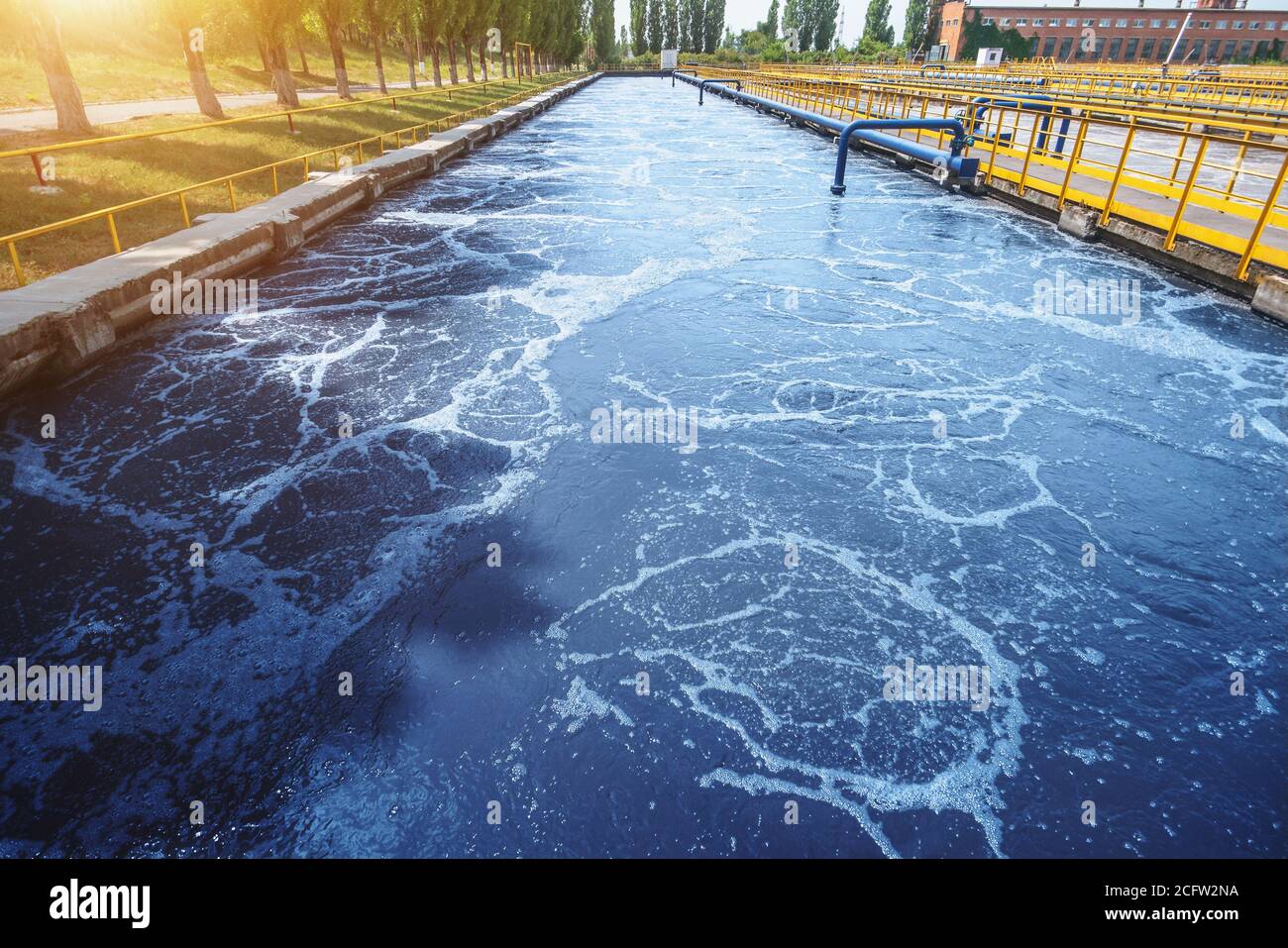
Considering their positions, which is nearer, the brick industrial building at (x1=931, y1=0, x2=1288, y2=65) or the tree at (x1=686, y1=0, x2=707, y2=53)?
the brick industrial building at (x1=931, y1=0, x2=1288, y2=65)

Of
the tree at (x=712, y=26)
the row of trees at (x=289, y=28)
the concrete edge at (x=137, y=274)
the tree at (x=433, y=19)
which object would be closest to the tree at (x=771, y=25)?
the tree at (x=712, y=26)

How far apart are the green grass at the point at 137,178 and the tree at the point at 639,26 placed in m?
97.1

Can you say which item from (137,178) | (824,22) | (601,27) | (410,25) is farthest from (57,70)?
(824,22)

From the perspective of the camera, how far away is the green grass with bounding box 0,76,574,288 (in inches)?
390

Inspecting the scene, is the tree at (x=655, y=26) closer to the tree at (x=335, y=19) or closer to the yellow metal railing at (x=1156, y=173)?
the tree at (x=335, y=19)

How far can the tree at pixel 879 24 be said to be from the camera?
9070 centimetres

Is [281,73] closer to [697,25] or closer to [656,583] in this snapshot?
[656,583]

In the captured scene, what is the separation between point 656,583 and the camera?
4.74 m

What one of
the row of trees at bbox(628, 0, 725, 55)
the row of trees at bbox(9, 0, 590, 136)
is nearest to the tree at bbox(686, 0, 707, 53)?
the row of trees at bbox(628, 0, 725, 55)

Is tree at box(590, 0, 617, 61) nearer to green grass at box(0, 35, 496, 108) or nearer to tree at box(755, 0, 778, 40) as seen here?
tree at box(755, 0, 778, 40)

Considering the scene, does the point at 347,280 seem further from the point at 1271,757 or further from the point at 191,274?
the point at 1271,757

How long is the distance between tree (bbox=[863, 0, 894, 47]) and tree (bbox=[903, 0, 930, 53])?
2.28 metres

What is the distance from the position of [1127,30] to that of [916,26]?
24816mm
